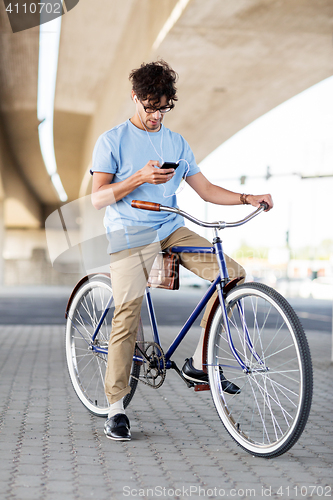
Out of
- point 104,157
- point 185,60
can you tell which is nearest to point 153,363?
point 104,157

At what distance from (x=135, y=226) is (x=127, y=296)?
15.4 inches

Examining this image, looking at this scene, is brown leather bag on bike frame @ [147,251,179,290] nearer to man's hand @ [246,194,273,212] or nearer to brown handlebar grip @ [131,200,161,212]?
brown handlebar grip @ [131,200,161,212]

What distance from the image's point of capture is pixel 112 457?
9.66ft

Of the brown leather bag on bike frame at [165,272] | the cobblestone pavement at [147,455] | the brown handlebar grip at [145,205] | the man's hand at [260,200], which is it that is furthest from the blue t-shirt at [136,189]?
the cobblestone pavement at [147,455]

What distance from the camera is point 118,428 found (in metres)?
3.26

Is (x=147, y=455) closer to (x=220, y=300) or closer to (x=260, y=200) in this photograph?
(x=220, y=300)

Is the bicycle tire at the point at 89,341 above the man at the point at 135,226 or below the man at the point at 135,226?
below

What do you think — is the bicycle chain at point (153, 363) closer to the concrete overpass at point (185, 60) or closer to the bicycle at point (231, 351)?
the bicycle at point (231, 351)

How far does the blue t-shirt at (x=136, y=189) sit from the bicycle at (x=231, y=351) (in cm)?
20

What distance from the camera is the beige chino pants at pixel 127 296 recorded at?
10.8 ft

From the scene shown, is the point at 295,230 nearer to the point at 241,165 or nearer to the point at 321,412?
the point at 241,165

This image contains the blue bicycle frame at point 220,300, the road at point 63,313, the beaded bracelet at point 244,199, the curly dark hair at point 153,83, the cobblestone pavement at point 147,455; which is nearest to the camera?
the cobblestone pavement at point 147,455

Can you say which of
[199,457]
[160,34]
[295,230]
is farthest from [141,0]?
[295,230]

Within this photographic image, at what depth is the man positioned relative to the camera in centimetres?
322
